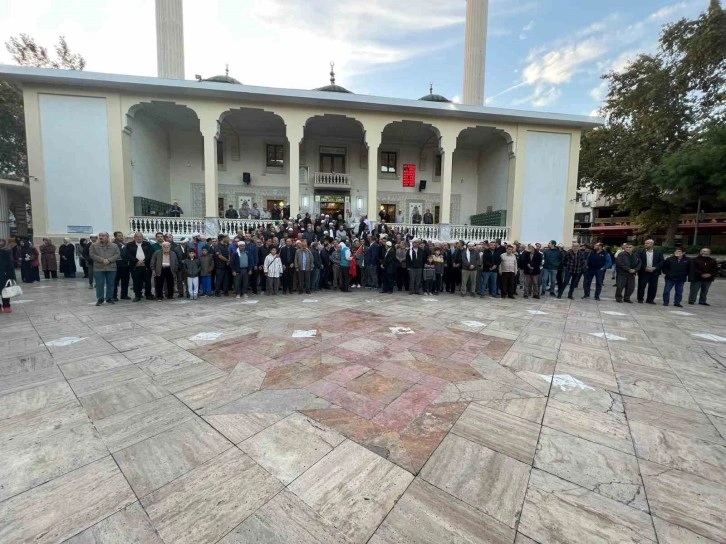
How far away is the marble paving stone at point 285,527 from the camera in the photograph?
5.27 feet

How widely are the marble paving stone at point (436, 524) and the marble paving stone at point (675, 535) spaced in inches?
31.1

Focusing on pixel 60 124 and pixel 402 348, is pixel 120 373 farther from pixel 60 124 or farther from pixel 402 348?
pixel 60 124

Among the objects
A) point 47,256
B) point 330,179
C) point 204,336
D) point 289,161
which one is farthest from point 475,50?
point 47,256

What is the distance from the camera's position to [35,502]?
182 cm

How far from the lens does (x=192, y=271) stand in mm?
7863

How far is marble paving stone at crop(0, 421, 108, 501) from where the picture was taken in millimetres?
1993

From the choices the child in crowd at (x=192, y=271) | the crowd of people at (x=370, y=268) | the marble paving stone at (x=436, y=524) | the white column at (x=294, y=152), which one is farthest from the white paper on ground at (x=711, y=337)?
the white column at (x=294, y=152)

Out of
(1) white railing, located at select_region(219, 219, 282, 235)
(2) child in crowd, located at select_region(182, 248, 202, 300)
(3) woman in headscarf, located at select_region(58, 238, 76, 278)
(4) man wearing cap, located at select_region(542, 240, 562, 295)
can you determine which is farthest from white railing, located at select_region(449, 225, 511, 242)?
(3) woman in headscarf, located at select_region(58, 238, 76, 278)

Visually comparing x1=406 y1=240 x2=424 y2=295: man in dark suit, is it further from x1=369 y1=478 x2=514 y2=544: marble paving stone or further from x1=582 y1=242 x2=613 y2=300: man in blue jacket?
x1=369 y1=478 x2=514 y2=544: marble paving stone

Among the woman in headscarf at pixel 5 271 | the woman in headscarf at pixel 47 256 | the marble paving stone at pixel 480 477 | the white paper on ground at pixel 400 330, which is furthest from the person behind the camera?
the woman in headscarf at pixel 47 256

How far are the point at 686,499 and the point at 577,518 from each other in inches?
30.3

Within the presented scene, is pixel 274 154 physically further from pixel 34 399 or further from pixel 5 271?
pixel 34 399

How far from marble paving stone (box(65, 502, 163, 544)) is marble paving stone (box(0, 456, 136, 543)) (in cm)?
5

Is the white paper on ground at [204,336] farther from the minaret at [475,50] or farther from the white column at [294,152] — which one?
the minaret at [475,50]
